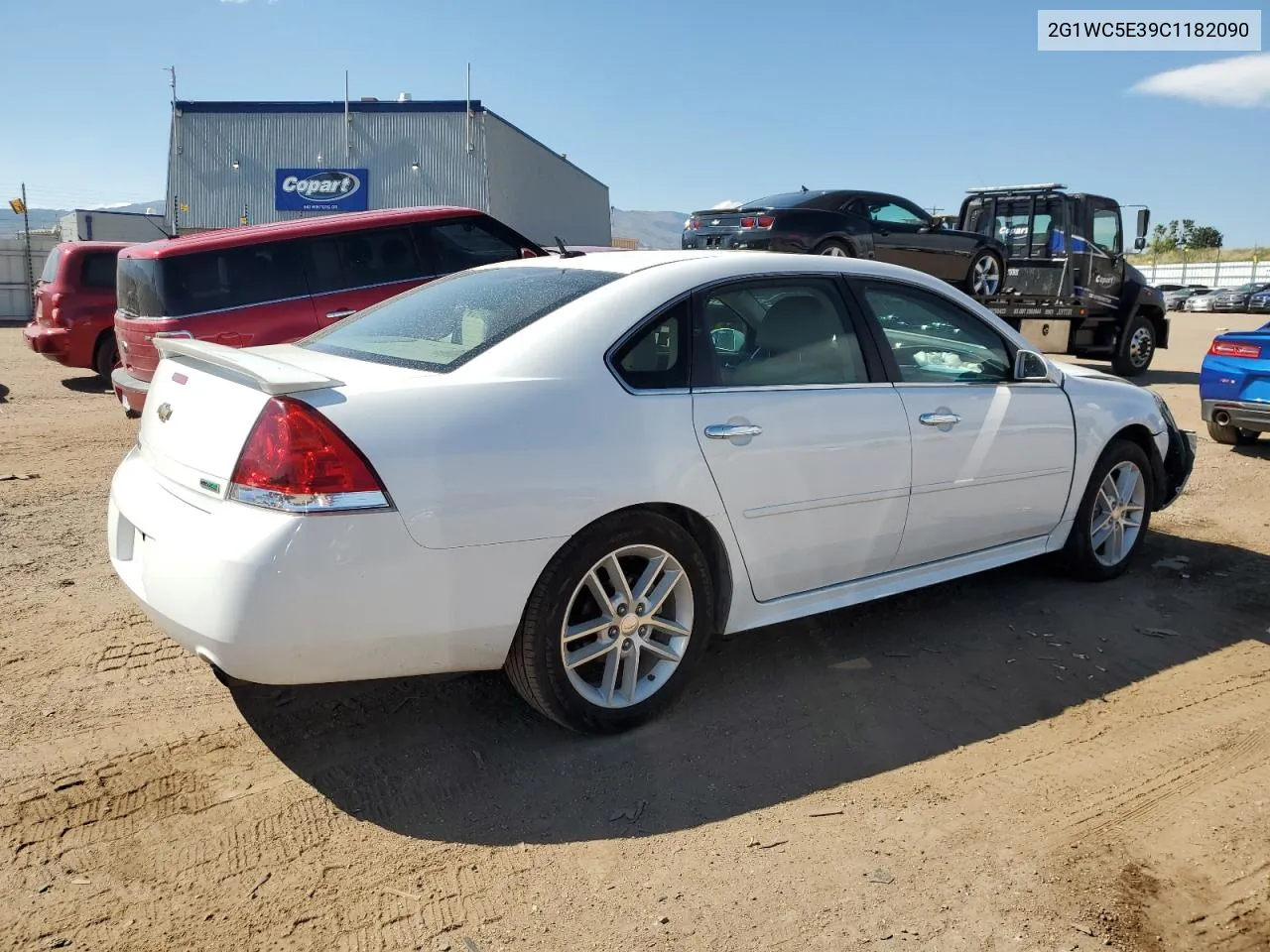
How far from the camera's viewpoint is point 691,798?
3109 mm

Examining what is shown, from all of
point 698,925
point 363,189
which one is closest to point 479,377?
point 698,925

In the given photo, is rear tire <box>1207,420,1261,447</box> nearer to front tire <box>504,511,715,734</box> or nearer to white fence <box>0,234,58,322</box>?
front tire <box>504,511,715,734</box>

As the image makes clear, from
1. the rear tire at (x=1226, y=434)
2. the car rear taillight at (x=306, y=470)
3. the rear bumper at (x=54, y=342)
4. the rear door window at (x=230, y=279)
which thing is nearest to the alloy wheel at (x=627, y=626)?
the car rear taillight at (x=306, y=470)

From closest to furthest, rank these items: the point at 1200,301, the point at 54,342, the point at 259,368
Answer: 1. the point at 259,368
2. the point at 54,342
3. the point at 1200,301

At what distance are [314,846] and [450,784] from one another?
0.46 metres

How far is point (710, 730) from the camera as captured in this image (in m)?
3.52

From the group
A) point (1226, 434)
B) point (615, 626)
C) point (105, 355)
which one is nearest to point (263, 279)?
point (615, 626)

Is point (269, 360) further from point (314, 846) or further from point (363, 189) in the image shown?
point (363, 189)

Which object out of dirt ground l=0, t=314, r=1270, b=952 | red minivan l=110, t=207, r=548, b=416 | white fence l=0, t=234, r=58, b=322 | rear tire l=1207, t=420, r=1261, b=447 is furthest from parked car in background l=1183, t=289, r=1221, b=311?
dirt ground l=0, t=314, r=1270, b=952

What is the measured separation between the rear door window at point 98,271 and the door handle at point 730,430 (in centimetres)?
1193

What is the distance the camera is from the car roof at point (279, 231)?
7.84 m

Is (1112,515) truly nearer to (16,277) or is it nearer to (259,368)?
(259,368)

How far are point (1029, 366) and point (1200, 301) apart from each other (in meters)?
45.8

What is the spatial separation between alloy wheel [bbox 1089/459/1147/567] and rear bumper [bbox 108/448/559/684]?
10.6ft
